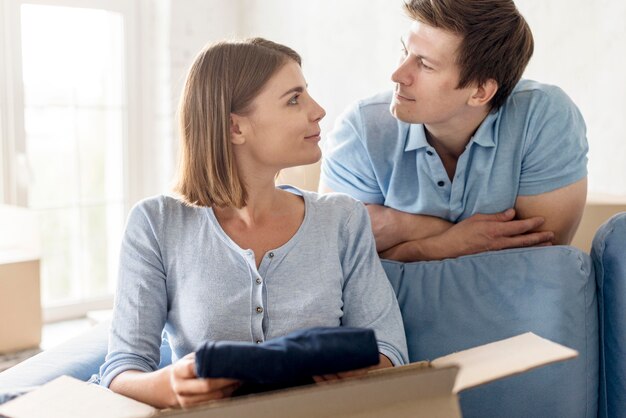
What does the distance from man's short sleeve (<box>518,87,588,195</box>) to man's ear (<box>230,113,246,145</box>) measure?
2.19ft

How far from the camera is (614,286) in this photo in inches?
61.3

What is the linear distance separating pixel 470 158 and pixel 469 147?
0.10 ft

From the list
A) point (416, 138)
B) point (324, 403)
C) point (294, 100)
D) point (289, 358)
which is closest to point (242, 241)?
point (294, 100)

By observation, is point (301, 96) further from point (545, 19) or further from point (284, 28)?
point (284, 28)

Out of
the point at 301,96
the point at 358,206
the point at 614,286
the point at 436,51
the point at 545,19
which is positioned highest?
the point at 545,19

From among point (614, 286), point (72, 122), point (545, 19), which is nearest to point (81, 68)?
point (72, 122)

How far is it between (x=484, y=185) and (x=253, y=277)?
62 centimetres

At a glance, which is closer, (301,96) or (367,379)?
(367,379)

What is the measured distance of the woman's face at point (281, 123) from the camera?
61.1 inches

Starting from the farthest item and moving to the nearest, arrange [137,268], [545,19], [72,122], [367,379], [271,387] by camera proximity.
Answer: [72,122] → [545,19] → [137,268] → [271,387] → [367,379]

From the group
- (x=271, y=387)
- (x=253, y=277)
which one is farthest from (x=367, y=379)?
(x=253, y=277)

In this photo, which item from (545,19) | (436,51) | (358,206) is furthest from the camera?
(545,19)

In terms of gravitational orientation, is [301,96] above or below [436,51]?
below

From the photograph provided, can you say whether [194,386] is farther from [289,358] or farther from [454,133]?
[454,133]
